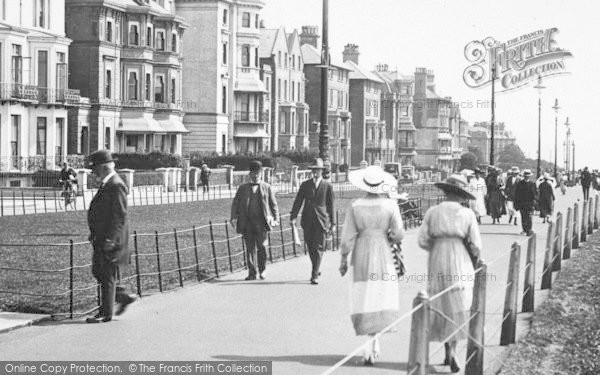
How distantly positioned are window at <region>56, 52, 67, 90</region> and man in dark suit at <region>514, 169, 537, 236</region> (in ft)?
115

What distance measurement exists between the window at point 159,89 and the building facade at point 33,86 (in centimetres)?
1161

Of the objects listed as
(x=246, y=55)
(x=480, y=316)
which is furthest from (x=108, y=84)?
(x=480, y=316)

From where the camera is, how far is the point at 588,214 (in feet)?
89.9

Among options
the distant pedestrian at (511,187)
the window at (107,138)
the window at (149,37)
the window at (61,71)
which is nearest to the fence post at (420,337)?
the distant pedestrian at (511,187)

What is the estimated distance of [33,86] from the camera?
5297 centimetres

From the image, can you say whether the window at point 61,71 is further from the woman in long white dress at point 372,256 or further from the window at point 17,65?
the woman in long white dress at point 372,256

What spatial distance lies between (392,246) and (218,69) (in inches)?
2713

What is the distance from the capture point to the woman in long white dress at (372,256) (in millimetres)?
9805

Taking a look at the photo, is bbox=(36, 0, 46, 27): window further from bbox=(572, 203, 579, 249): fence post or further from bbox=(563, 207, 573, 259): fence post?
bbox=(563, 207, 573, 259): fence post

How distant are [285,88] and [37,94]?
44.1 metres

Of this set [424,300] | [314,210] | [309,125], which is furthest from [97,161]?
[309,125]

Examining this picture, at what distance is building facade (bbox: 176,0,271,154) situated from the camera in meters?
77.3

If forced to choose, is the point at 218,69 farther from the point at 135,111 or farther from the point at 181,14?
the point at 135,111

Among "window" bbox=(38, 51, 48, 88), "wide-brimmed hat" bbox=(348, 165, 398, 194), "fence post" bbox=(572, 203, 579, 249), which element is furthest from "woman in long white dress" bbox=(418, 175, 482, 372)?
"window" bbox=(38, 51, 48, 88)
